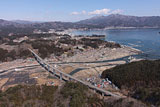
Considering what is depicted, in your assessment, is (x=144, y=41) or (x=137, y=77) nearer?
(x=137, y=77)

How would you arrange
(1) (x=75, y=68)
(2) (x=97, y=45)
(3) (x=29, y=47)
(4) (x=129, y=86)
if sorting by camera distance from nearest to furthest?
(4) (x=129, y=86) → (1) (x=75, y=68) → (3) (x=29, y=47) → (2) (x=97, y=45)

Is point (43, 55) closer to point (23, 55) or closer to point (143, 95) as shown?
point (23, 55)

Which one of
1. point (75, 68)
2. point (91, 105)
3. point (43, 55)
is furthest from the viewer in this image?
point (43, 55)

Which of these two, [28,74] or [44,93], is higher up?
[44,93]

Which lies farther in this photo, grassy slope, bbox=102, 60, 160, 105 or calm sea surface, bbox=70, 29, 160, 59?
calm sea surface, bbox=70, 29, 160, 59

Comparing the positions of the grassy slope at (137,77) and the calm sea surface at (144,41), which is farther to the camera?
the calm sea surface at (144,41)

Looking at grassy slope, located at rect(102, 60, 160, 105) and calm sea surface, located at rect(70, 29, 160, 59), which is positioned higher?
calm sea surface, located at rect(70, 29, 160, 59)

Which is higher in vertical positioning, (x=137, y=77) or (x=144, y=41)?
(x=144, y=41)

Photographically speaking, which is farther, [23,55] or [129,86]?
[23,55]

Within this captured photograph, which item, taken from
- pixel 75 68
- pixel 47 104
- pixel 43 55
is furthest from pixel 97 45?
pixel 47 104

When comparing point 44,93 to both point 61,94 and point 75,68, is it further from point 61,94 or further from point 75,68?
point 75,68

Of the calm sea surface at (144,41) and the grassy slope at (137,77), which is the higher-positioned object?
the calm sea surface at (144,41)
